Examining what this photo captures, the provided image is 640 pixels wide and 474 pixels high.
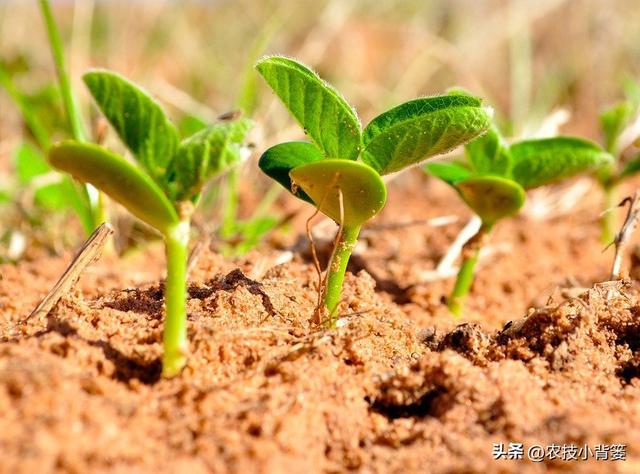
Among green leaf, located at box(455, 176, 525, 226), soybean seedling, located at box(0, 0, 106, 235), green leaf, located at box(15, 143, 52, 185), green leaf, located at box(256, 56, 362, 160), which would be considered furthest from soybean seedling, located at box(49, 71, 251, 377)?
green leaf, located at box(15, 143, 52, 185)

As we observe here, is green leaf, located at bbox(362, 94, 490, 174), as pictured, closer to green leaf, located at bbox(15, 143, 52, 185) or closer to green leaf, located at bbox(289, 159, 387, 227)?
green leaf, located at bbox(289, 159, 387, 227)

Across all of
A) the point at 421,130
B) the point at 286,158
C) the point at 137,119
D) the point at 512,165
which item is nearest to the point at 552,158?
the point at 512,165

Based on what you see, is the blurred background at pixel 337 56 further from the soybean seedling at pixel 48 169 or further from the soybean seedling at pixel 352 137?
the soybean seedling at pixel 352 137

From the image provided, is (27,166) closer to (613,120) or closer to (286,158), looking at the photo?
(286,158)

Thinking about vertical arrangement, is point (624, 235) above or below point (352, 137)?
above

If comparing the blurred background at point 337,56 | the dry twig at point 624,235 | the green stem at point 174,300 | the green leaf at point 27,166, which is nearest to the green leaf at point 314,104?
the green stem at point 174,300

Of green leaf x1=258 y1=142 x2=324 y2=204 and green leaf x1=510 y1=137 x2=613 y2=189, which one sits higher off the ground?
green leaf x1=510 y1=137 x2=613 y2=189

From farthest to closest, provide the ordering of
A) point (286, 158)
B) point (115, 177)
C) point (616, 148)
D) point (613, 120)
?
point (616, 148), point (613, 120), point (286, 158), point (115, 177)

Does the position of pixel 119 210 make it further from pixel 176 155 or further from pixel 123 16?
pixel 123 16
